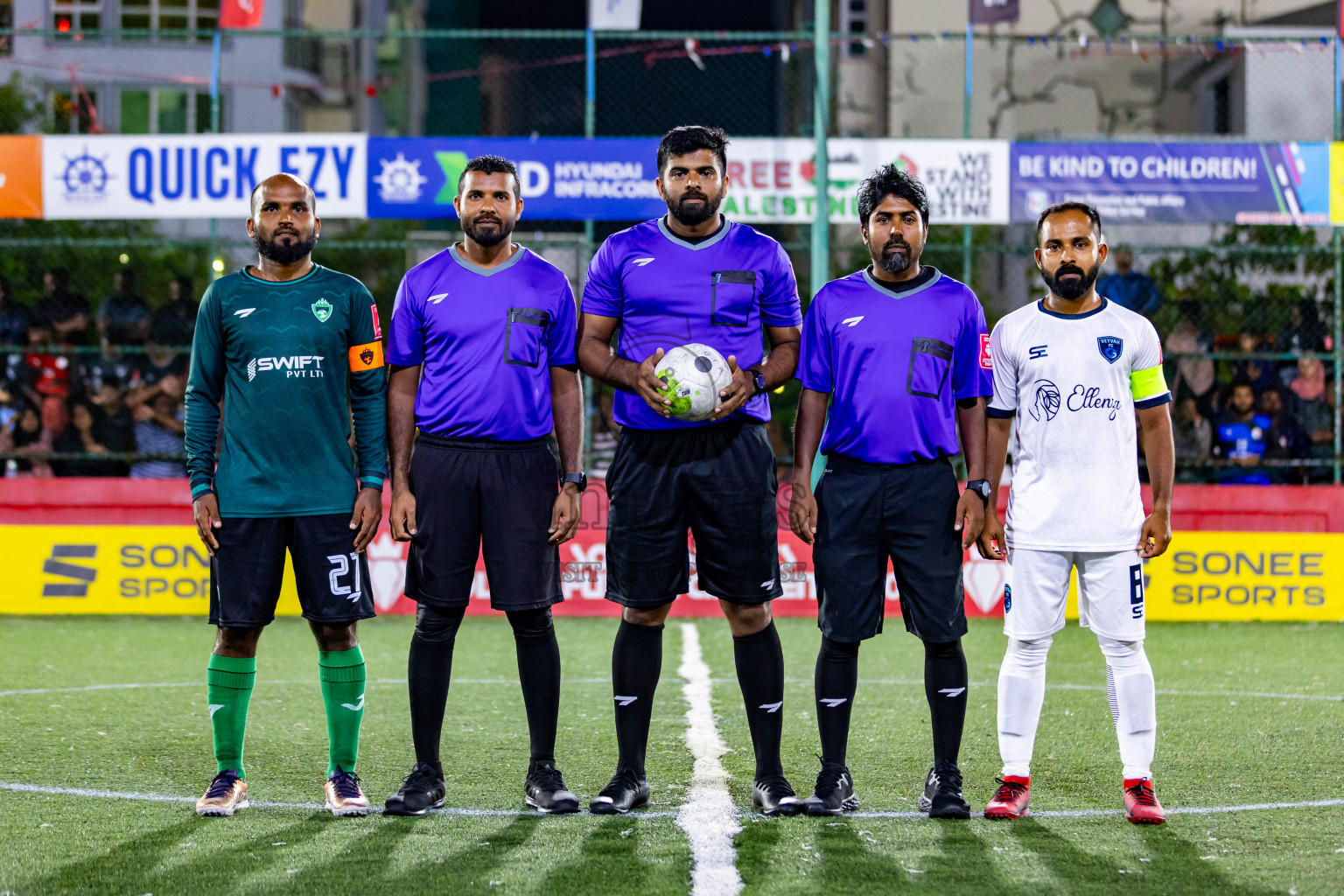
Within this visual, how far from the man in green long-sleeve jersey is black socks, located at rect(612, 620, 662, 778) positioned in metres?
0.87

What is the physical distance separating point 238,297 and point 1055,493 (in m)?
2.79

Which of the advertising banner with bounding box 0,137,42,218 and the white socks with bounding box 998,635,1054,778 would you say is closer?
the white socks with bounding box 998,635,1054,778

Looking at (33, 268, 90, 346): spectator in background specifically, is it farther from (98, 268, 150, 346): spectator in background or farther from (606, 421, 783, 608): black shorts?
(606, 421, 783, 608): black shorts

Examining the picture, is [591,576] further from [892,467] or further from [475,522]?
[892,467]

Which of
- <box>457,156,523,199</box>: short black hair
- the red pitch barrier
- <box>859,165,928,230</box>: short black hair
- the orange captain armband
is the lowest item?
the red pitch barrier

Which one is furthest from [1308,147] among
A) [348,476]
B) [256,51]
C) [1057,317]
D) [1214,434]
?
[256,51]

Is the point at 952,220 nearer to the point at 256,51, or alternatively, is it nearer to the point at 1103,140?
the point at 1103,140

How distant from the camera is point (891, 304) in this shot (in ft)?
15.7

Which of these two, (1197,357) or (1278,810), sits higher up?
(1197,357)

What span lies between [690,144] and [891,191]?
693 millimetres

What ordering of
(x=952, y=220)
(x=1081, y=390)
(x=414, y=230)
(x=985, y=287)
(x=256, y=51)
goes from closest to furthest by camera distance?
1. (x=1081, y=390)
2. (x=952, y=220)
3. (x=985, y=287)
4. (x=414, y=230)
5. (x=256, y=51)

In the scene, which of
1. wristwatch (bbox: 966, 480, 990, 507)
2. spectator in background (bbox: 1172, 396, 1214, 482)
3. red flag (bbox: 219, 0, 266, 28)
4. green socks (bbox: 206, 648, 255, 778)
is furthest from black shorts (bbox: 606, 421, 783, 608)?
red flag (bbox: 219, 0, 266, 28)

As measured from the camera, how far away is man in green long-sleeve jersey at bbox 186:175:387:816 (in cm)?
474

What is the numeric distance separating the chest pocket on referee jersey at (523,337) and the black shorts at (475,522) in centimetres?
28
